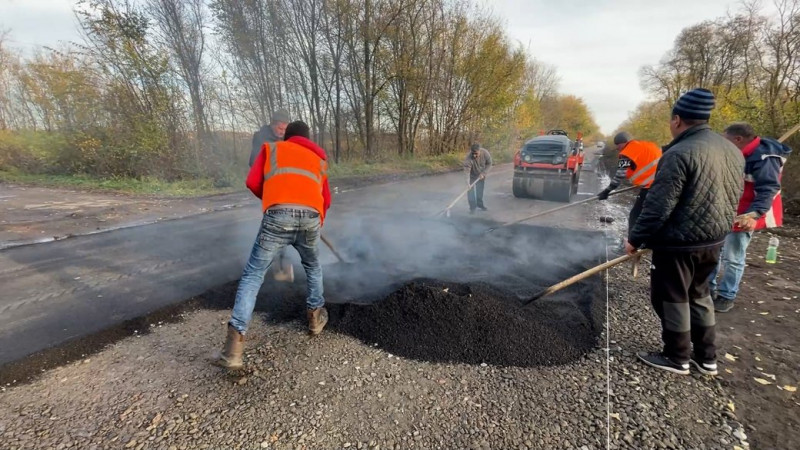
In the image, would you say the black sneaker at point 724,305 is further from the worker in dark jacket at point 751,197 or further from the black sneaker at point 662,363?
the black sneaker at point 662,363

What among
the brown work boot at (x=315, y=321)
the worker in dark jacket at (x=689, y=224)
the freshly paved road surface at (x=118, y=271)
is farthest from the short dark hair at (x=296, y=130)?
the worker in dark jacket at (x=689, y=224)

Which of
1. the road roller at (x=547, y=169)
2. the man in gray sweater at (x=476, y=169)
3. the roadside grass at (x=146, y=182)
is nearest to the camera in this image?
the man in gray sweater at (x=476, y=169)

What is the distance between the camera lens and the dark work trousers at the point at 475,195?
8852 mm

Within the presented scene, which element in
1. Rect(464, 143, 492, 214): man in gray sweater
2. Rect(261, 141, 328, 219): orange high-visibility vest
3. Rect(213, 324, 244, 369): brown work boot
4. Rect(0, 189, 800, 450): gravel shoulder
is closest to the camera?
Rect(0, 189, 800, 450): gravel shoulder

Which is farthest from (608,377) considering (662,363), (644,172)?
(644,172)

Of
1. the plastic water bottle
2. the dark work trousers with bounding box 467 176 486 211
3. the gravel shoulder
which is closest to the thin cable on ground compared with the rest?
the gravel shoulder

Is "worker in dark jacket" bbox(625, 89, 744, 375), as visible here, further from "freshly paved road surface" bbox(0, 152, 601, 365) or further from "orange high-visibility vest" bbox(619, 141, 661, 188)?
"freshly paved road surface" bbox(0, 152, 601, 365)

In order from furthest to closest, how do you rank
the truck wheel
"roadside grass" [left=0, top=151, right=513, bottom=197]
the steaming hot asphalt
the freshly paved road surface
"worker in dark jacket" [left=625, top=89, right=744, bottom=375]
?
"roadside grass" [left=0, top=151, right=513, bottom=197], the truck wheel, the freshly paved road surface, the steaming hot asphalt, "worker in dark jacket" [left=625, top=89, right=744, bottom=375]

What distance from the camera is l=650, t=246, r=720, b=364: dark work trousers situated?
8.26 ft

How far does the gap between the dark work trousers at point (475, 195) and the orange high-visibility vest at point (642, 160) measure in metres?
3.93

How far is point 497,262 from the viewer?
197 inches

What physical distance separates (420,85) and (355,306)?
20127mm

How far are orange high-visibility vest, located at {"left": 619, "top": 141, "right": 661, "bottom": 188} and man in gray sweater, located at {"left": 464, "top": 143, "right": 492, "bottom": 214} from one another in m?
3.80

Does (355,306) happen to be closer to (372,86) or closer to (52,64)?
(52,64)
